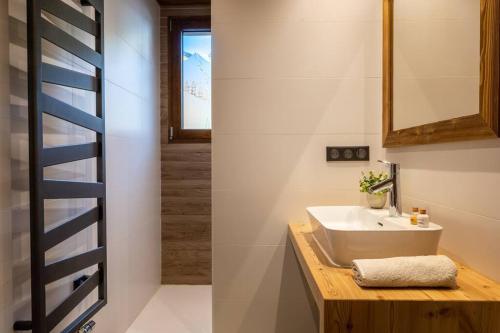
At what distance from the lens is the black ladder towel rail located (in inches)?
48.1

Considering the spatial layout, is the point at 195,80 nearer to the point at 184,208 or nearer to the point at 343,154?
the point at 184,208

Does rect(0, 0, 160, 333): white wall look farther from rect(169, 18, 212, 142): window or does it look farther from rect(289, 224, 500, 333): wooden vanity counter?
rect(289, 224, 500, 333): wooden vanity counter

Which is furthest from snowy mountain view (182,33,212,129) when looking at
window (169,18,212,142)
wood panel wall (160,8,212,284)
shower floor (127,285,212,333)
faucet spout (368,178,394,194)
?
faucet spout (368,178,394,194)

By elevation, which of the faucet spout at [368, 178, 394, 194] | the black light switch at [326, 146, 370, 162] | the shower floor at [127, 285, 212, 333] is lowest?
the shower floor at [127, 285, 212, 333]

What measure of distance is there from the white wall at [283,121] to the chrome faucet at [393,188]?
1.47 ft

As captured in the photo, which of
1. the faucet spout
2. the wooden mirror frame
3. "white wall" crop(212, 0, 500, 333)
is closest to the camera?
the wooden mirror frame

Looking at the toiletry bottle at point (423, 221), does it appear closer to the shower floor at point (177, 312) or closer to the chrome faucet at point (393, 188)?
the chrome faucet at point (393, 188)

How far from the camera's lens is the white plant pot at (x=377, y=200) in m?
1.68

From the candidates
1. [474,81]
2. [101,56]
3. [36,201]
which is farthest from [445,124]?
[101,56]

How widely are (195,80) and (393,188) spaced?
2.37 meters

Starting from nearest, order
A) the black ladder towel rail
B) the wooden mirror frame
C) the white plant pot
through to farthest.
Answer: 1. the wooden mirror frame
2. the black ladder towel rail
3. the white plant pot

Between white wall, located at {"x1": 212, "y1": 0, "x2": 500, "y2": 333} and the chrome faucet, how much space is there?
0.45 metres

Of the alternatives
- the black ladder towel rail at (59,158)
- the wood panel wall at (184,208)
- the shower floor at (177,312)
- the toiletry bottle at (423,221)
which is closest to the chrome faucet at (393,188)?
the toiletry bottle at (423,221)

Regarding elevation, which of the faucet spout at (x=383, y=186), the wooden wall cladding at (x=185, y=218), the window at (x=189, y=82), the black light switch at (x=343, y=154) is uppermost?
the window at (x=189, y=82)
